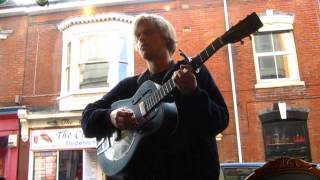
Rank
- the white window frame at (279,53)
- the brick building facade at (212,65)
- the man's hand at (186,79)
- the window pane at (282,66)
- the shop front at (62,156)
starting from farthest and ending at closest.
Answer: the shop front at (62,156) < the window pane at (282,66) < the white window frame at (279,53) < the brick building facade at (212,65) < the man's hand at (186,79)

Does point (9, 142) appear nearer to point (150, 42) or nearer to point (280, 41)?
point (280, 41)

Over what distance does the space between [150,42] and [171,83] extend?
15.1 inches

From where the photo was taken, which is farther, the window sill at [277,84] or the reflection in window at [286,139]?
the window sill at [277,84]

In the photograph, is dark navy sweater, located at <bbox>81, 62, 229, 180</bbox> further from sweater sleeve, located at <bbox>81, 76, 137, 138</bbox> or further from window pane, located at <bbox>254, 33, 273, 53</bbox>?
window pane, located at <bbox>254, 33, 273, 53</bbox>

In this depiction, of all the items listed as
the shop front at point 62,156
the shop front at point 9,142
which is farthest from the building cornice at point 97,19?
the shop front at point 62,156

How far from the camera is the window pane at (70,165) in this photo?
1043 cm

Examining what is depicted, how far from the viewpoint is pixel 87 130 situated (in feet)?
7.32

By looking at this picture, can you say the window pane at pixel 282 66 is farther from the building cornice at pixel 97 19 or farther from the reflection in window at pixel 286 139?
the building cornice at pixel 97 19

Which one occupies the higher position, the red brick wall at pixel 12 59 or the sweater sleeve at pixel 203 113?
the red brick wall at pixel 12 59

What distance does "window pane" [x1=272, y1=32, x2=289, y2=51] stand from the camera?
1040 cm

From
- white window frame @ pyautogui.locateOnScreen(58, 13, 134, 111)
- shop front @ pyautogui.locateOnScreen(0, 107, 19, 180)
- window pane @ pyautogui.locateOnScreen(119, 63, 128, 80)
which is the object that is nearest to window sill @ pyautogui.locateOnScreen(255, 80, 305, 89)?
white window frame @ pyautogui.locateOnScreen(58, 13, 134, 111)

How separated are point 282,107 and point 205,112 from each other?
8.43 m

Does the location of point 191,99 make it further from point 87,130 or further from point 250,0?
point 250,0

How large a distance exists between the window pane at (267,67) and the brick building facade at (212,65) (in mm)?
207
